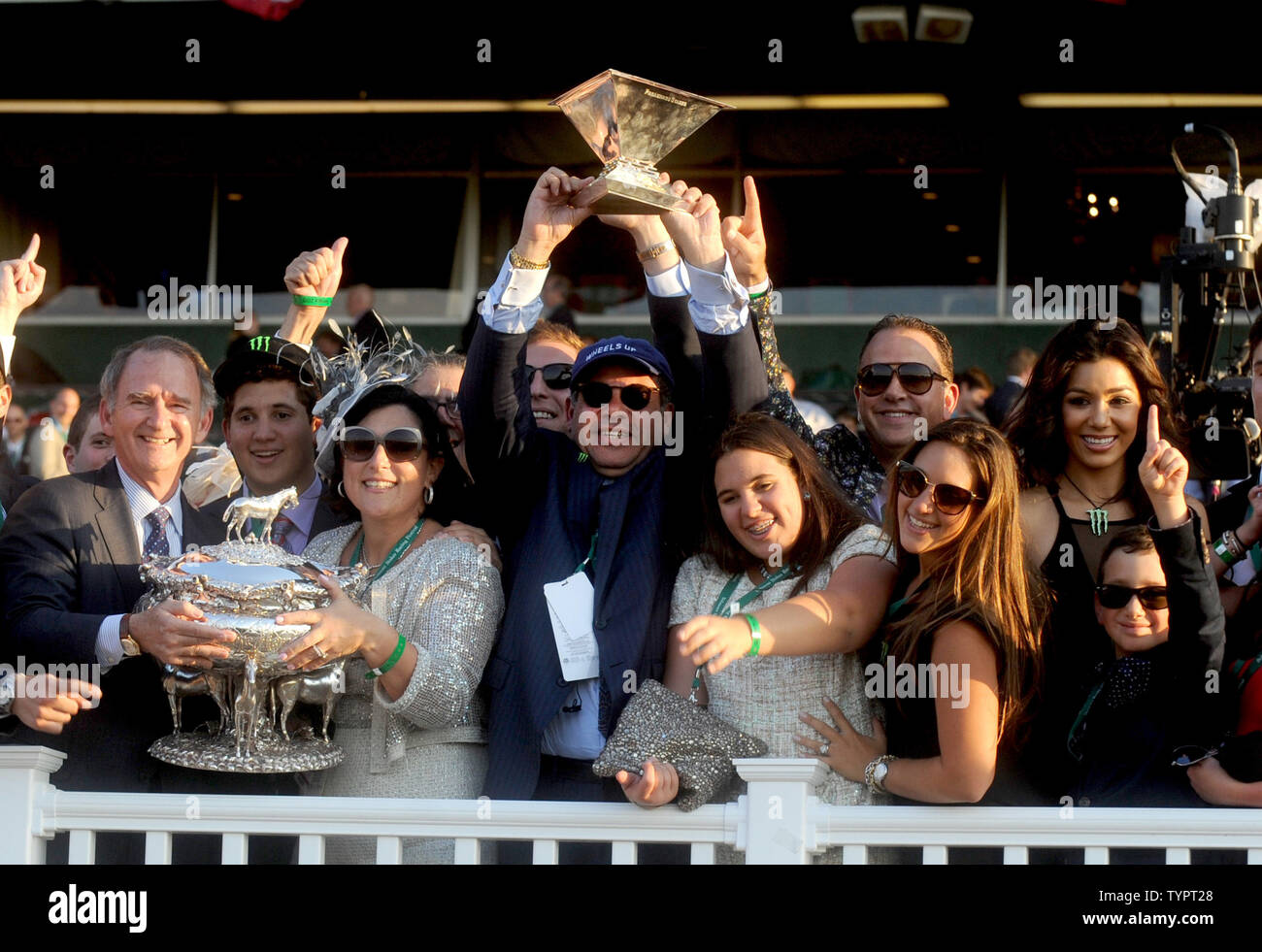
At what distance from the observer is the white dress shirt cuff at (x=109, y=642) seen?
11.8 ft

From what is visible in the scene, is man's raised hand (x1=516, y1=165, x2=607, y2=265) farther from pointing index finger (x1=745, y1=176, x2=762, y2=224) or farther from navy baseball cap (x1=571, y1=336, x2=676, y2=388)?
pointing index finger (x1=745, y1=176, x2=762, y2=224)

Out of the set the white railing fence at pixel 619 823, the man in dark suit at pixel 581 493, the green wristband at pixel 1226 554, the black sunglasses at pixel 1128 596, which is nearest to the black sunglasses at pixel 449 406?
the man in dark suit at pixel 581 493

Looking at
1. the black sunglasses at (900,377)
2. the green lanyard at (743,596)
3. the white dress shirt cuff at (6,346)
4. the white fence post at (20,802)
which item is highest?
the white dress shirt cuff at (6,346)

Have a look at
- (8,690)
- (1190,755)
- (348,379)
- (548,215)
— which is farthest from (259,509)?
(1190,755)

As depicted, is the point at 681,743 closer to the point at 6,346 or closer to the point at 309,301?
the point at 309,301

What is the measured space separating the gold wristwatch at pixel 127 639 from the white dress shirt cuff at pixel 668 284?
1.46 m

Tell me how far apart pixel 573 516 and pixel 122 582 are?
1.07m

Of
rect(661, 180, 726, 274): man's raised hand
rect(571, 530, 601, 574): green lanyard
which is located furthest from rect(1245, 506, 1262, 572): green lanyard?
rect(571, 530, 601, 574): green lanyard

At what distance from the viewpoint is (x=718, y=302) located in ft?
12.8

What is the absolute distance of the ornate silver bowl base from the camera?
3.51 metres

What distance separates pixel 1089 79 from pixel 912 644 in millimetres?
7673

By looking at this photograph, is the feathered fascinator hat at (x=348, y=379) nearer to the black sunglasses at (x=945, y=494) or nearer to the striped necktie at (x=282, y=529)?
the striped necktie at (x=282, y=529)
